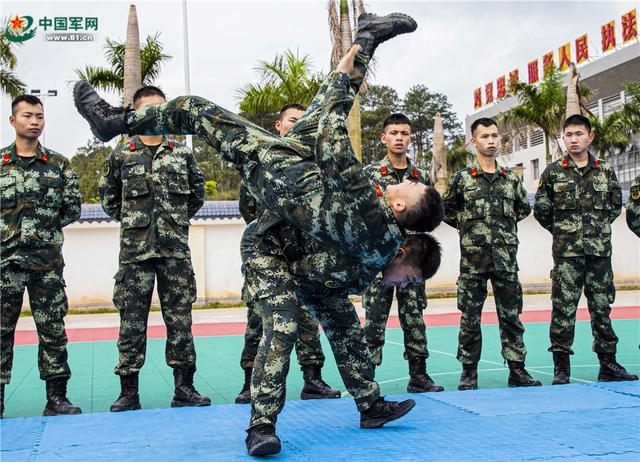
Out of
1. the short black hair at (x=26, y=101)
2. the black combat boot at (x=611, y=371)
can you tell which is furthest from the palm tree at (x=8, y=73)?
the black combat boot at (x=611, y=371)

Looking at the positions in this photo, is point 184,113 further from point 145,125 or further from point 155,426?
point 155,426

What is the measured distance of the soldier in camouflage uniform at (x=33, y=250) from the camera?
4375 mm

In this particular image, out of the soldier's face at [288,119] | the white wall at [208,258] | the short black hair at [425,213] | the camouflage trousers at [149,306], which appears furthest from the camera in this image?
the white wall at [208,258]

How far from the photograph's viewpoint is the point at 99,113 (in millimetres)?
3830

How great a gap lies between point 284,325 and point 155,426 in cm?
102

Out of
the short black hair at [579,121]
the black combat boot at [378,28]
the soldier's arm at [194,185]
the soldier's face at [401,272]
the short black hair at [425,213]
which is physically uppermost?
the black combat boot at [378,28]

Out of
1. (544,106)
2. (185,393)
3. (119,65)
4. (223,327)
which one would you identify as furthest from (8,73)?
(185,393)

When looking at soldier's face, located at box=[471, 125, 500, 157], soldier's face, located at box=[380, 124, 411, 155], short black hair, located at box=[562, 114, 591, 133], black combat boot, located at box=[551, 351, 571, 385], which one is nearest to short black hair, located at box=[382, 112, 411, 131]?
soldier's face, located at box=[380, 124, 411, 155]

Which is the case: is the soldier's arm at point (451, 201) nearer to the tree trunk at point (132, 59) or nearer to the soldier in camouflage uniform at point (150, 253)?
the soldier in camouflage uniform at point (150, 253)

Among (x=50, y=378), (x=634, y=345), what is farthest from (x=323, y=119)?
(x=634, y=345)

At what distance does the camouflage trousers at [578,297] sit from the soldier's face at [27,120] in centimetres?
372

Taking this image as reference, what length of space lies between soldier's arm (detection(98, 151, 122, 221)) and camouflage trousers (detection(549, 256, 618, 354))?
315 cm

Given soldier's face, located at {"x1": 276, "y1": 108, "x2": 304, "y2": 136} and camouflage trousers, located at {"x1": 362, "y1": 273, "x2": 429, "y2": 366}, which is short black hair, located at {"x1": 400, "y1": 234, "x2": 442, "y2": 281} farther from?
soldier's face, located at {"x1": 276, "y1": 108, "x2": 304, "y2": 136}

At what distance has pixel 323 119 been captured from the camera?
3.13m
